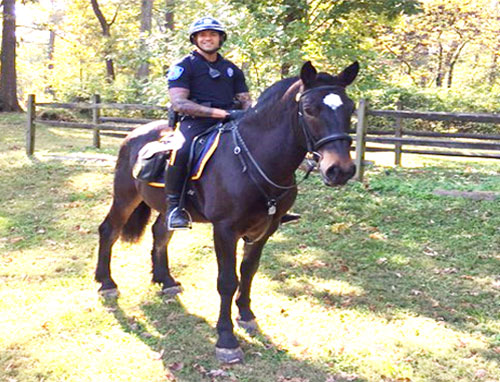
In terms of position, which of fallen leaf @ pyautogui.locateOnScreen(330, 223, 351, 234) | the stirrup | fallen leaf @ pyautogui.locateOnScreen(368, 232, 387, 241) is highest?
the stirrup

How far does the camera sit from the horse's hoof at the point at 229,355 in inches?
173

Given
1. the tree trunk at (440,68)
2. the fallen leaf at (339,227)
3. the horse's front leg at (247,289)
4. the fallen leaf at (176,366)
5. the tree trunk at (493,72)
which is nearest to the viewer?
the fallen leaf at (176,366)

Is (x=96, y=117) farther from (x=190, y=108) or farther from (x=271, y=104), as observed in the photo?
(x=271, y=104)

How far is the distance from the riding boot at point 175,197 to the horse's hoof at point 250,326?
3.69 ft

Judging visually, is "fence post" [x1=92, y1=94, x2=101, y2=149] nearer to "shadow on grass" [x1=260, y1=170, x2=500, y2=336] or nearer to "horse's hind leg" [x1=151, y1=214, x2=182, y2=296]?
"shadow on grass" [x1=260, y1=170, x2=500, y2=336]

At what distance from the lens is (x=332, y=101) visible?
3.62 m

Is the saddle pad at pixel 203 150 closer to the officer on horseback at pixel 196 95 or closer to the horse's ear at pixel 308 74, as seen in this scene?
the officer on horseback at pixel 196 95

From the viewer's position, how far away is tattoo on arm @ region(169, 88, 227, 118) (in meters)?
4.48

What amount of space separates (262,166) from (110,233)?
2510 millimetres

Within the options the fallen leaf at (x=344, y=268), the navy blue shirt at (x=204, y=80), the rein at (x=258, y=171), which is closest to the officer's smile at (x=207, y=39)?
the navy blue shirt at (x=204, y=80)

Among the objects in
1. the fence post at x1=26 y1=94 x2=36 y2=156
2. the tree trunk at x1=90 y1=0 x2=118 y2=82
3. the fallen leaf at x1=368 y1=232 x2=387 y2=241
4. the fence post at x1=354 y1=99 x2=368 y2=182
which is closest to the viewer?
the fallen leaf at x1=368 y1=232 x2=387 y2=241

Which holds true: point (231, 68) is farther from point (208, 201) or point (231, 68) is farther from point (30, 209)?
point (30, 209)

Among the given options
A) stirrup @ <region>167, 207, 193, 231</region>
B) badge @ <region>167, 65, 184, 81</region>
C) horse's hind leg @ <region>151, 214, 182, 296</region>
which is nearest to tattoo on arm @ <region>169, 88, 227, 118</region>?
badge @ <region>167, 65, 184, 81</region>

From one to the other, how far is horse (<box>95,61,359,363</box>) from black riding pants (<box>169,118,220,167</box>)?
23cm
